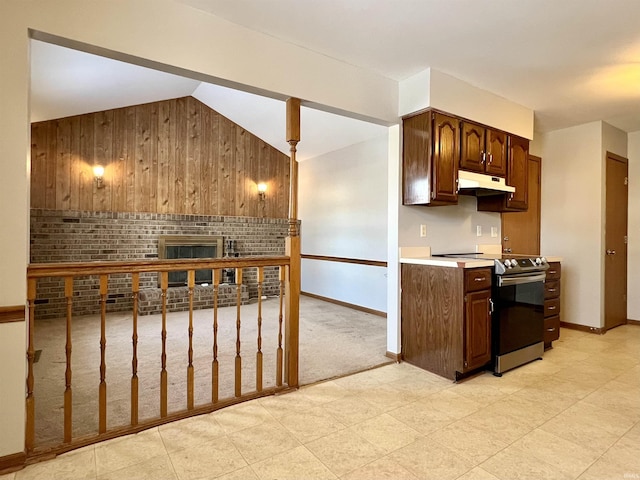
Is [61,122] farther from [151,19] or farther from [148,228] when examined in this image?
[151,19]

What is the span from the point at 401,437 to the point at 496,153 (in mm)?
2840

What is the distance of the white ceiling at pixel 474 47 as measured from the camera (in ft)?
7.27

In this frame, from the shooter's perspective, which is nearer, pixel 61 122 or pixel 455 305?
pixel 455 305

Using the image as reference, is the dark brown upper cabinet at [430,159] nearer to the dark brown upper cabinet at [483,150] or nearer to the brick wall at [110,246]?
the dark brown upper cabinet at [483,150]

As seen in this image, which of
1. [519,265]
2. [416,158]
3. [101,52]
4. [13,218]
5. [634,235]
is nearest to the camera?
[13,218]

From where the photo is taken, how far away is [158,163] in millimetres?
5793

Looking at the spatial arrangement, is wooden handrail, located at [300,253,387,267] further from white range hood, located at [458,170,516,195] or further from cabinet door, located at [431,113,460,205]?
cabinet door, located at [431,113,460,205]

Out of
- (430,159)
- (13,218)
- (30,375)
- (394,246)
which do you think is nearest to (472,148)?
(430,159)

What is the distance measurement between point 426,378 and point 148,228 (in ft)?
15.5

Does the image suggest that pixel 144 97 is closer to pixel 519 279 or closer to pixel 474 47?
pixel 474 47

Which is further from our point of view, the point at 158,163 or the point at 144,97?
the point at 158,163

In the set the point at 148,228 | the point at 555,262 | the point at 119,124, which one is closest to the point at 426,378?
the point at 555,262

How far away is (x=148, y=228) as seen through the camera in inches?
224

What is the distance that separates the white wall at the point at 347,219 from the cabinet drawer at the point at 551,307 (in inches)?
81.7
